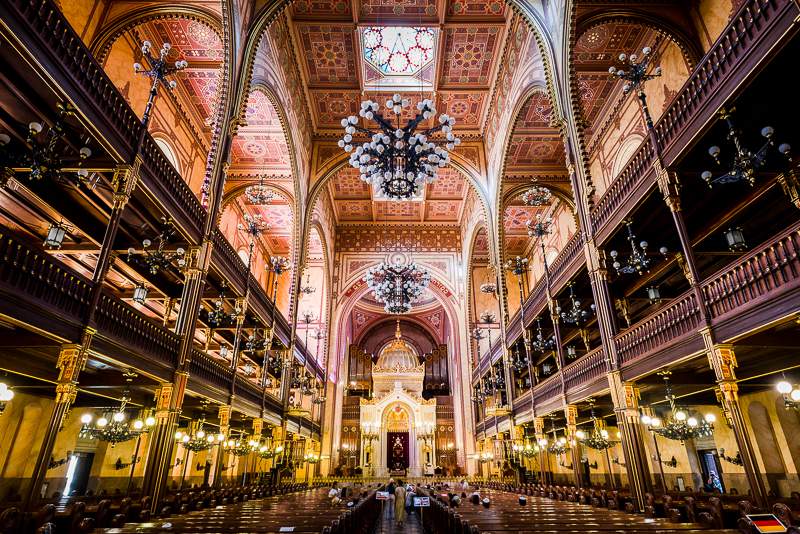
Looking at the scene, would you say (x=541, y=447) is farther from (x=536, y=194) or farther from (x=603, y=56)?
(x=603, y=56)

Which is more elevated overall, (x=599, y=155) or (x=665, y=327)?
(x=599, y=155)

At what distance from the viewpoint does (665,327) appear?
866cm

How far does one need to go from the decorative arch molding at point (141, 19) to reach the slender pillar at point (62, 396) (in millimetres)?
9109

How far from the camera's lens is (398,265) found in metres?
19.5

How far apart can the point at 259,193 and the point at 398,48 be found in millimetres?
9237

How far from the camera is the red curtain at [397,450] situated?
32000 mm

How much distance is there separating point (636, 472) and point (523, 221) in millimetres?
18043

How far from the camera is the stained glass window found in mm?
18156

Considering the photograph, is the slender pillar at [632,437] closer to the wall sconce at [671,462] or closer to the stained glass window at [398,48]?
the wall sconce at [671,462]

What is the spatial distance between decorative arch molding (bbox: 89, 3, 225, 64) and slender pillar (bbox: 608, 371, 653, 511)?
13949 millimetres

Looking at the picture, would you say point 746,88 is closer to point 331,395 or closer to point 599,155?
point 599,155

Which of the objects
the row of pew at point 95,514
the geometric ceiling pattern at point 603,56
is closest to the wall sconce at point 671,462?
the geometric ceiling pattern at point 603,56

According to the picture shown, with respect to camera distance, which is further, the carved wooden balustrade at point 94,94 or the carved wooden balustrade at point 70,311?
the carved wooden balustrade at point 94,94

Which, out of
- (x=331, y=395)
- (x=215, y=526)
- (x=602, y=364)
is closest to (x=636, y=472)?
(x=602, y=364)
